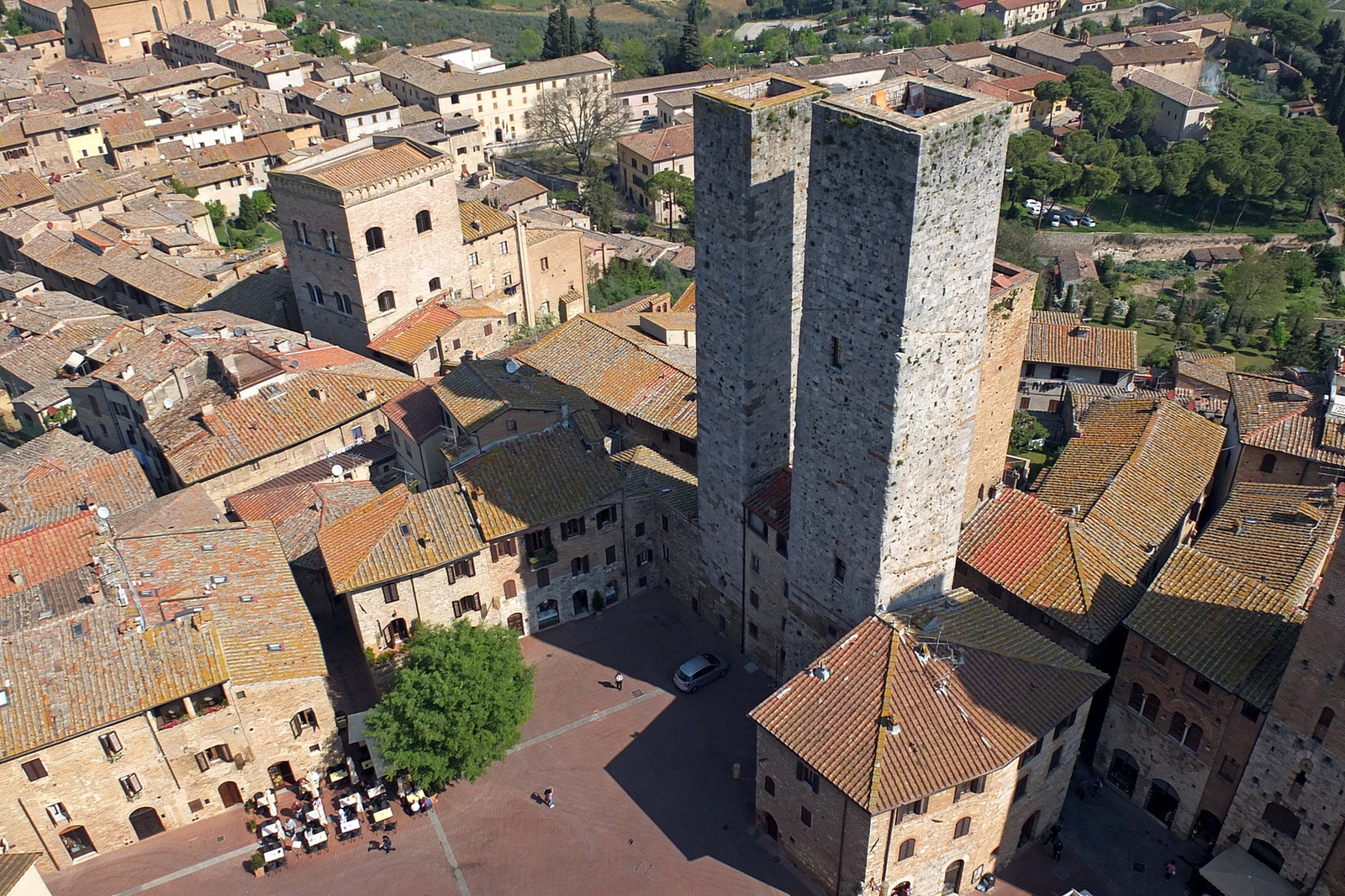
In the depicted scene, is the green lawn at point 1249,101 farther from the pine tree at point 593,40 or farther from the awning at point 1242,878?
the awning at point 1242,878

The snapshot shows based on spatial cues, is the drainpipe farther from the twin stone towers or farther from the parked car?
the parked car

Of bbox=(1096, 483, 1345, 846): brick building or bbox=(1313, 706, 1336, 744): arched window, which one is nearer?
bbox=(1313, 706, 1336, 744): arched window

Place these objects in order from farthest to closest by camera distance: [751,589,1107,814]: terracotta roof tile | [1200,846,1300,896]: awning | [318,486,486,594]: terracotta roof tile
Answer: [318,486,486,594]: terracotta roof tile
[1200,846,1300,896]: awning
[751,589,1107,814]: terracotta roof tile

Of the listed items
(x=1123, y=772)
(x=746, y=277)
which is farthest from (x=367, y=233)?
(x=1123, y=772)

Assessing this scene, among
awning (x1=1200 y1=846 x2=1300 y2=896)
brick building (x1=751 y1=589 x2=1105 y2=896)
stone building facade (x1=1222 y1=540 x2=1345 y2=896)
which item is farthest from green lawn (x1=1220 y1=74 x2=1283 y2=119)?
brick building (x1=751 y1=589 x2=1105 y2=896)

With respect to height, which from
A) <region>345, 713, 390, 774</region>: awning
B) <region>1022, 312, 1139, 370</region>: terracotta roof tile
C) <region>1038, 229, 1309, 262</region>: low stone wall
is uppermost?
<region>1022, 312, 1139, 370</region>: terracotta roof tile

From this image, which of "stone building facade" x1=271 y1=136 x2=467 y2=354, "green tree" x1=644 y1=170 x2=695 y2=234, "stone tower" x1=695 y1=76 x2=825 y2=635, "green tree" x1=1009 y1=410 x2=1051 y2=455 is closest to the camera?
"stone tower" x1=695 y1=76 x2=825 y2=635

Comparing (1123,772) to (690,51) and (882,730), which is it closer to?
(882,730)

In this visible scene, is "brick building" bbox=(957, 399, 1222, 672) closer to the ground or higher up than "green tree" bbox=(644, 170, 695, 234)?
higher up
